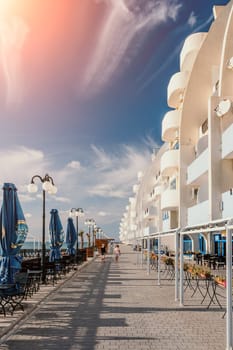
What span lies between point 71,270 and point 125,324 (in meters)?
15.6

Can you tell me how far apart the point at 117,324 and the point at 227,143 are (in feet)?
52.8

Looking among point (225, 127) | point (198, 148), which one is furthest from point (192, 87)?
point (225, 127)

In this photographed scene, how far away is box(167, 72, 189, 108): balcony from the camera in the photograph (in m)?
36.0

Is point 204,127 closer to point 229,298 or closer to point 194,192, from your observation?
point 194,192

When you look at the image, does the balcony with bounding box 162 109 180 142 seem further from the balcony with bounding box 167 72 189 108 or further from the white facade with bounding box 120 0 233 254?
the balcony with bounding box 167 72 189 108

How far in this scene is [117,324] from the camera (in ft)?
30.7

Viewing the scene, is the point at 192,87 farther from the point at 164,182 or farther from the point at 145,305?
the point at 145,305

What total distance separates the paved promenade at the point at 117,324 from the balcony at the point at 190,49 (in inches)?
957

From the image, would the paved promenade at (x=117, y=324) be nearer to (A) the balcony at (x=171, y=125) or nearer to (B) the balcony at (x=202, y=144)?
(B) the balcony at (x=202, y=144)

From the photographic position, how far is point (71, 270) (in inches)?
966

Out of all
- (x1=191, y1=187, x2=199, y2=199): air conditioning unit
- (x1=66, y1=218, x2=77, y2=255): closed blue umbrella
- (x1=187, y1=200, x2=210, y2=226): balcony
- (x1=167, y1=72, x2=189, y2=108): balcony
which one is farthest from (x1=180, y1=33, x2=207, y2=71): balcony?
(x1=66, y1=218, x2=77, y2=255): closed blue umbrella

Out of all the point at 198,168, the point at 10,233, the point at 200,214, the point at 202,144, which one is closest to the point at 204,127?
the point at 202,144

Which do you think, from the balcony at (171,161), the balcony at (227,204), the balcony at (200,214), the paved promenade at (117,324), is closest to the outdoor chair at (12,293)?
the paved promenade at (117,324)

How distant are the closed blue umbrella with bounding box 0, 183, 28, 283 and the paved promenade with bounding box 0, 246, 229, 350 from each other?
1.14 m
